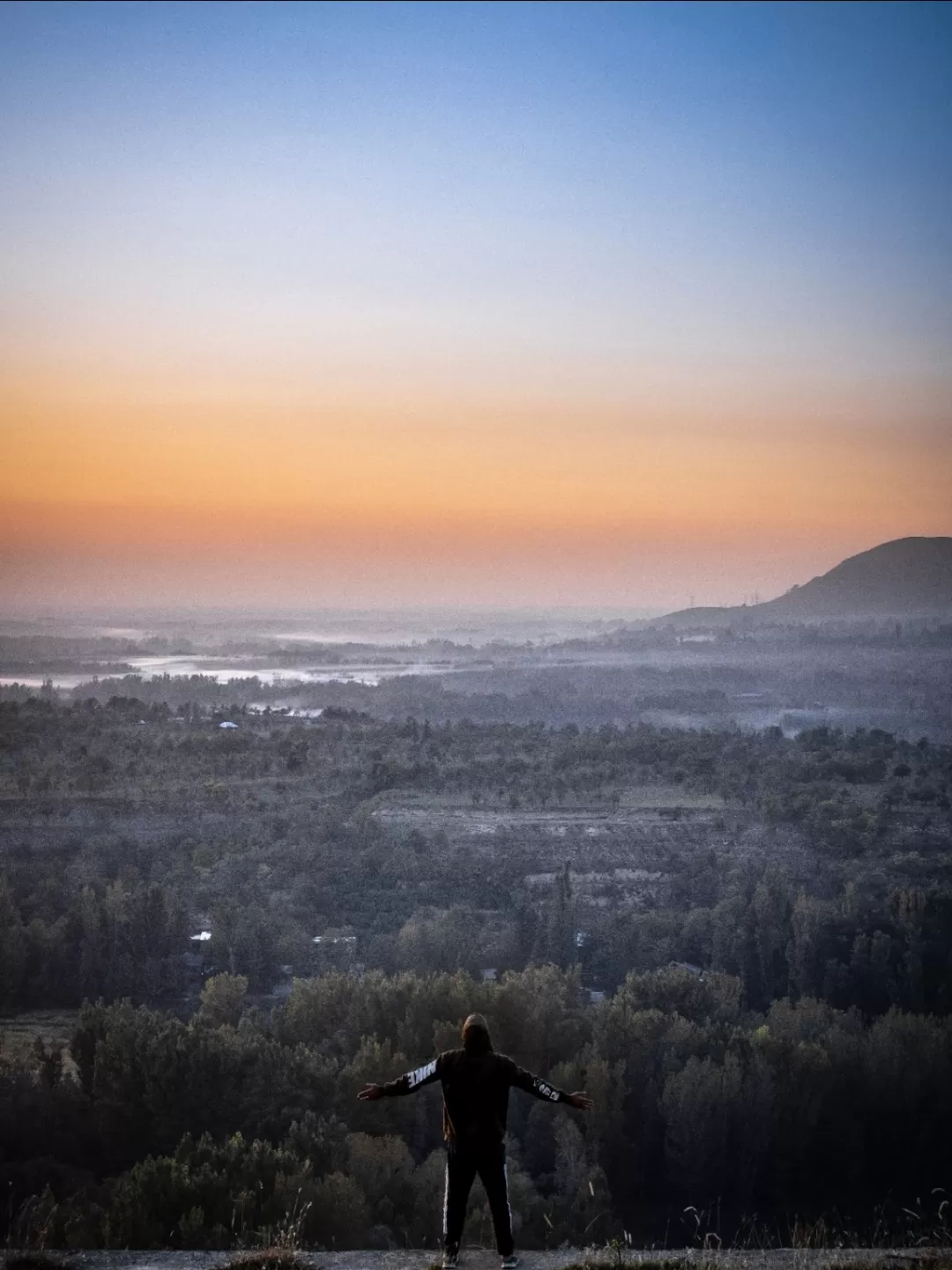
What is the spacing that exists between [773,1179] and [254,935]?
1312cm

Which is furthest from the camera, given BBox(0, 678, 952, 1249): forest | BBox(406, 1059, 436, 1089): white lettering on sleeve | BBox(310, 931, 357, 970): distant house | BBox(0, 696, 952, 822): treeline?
BBox(0, 696, 952, 822): treeline

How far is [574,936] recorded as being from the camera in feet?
80.8

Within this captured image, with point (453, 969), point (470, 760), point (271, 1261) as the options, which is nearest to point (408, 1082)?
point (271, 1261)

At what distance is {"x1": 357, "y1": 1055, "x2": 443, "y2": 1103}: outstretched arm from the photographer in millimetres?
4488

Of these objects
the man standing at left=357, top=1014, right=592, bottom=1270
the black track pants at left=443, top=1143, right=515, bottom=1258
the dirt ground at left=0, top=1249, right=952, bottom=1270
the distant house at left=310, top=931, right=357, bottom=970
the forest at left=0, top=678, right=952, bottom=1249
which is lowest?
the distant house at left=310, top=931, right=357, bottom=970

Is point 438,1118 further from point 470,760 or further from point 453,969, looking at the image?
point 470,760

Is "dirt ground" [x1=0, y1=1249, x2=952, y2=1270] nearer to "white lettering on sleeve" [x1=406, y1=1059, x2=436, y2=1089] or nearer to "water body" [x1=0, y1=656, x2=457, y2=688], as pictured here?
"white lettering on sleeve" [x1=406, y1=1059, x2=436, y2=1089]

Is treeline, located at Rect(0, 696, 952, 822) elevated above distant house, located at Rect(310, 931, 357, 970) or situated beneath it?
elevated above

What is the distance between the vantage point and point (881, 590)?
52531 millimetres

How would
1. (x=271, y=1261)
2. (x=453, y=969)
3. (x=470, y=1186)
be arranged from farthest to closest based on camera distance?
1. (x=453, y=969)
2. (x=271, y=1261)
3. (x=470, y=1186)

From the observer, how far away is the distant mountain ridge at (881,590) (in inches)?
1940

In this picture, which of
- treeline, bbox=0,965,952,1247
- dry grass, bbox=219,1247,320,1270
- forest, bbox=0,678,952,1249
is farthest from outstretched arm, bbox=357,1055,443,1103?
treeline, bbox=0,965,952,1247

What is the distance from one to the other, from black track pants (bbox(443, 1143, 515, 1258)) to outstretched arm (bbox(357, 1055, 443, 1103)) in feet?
1.04

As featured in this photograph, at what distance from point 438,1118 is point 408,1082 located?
31.0 ft
